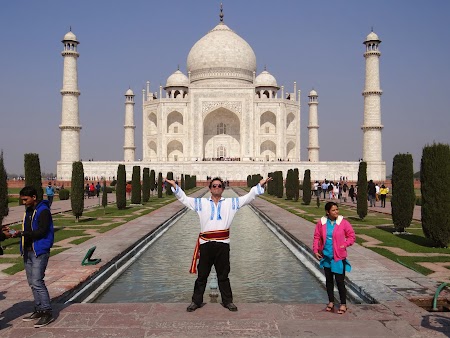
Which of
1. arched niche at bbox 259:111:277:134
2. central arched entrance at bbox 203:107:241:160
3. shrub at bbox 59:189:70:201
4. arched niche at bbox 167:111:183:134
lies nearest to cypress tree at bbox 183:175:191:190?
shrub at bbox 59:189:70:201

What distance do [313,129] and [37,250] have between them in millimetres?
41792

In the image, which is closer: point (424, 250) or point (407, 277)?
point (407, 277)

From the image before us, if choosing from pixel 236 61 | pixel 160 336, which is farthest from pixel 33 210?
pixel 236 61

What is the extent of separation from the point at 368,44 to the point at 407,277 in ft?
113

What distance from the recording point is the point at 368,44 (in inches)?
1471

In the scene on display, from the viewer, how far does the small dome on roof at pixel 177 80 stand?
48312mm

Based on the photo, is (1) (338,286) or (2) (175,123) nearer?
(1) (338,286)

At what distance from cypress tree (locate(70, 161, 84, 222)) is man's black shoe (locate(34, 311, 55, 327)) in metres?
8.62

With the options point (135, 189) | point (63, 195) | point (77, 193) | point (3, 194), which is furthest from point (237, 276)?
point (63, 195)

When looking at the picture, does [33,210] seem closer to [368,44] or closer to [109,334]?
[109,334]

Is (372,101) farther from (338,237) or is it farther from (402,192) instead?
(338,237)

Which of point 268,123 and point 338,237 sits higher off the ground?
point 268,123

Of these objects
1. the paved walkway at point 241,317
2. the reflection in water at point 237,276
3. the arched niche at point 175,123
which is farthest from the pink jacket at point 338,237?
the arched niche at point 175,123

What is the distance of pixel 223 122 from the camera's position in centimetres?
4675
